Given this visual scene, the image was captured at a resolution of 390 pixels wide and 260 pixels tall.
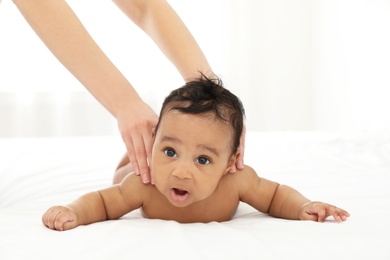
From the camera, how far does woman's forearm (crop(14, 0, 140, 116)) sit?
1.30 meters

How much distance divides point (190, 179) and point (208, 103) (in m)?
0.15

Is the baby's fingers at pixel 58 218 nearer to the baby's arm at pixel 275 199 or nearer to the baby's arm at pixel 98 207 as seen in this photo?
the baby's arm at pixel 98 207

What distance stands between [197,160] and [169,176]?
0.23 ft

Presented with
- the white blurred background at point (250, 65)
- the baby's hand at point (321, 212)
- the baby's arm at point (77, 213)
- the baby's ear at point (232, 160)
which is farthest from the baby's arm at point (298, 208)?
the white blurred background at point (250, 65)

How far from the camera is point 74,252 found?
0.90 metres

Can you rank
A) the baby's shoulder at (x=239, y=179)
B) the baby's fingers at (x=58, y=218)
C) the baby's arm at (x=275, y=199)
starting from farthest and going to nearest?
1. the baby's shoulder at (x=239, y=179)
2. the baby's arm at (x=275, y=199)
3. the baby's fingers at (x=58, y=218)

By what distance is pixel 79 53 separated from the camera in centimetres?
130

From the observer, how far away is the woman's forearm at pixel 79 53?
1.30m

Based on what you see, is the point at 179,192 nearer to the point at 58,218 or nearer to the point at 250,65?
the point at 58,218

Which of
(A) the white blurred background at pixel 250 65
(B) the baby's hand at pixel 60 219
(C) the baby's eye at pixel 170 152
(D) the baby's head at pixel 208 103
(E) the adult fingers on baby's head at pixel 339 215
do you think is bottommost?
(B) the baby's hand at pixel 60 219

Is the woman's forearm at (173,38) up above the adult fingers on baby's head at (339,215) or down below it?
above

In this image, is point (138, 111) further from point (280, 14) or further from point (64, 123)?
point (280, 14)

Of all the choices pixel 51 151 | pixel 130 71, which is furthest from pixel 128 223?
pixel 130 71

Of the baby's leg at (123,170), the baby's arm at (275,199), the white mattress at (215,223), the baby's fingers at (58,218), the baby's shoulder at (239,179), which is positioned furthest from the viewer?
the baby's leg at (123,170)
